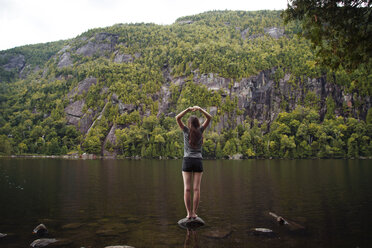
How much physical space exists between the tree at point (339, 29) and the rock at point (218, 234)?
855 centimetres

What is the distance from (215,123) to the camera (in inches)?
6137

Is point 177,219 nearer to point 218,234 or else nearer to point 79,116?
point 218,234

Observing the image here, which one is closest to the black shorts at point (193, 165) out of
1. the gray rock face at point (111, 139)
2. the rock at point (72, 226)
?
the rock at point (72, 226)

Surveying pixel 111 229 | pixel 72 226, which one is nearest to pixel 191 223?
pixel 111 229

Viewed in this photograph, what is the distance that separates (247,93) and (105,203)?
165m

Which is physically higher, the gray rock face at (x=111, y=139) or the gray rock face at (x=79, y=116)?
the gray rock face at (x=79, y=116)

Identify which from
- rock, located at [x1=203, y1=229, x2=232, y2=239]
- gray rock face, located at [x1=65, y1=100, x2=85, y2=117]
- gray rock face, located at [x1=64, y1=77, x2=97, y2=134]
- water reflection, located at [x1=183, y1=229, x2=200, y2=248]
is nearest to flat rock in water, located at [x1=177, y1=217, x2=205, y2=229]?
water reflection, located at [x1=183, y1=229, x2=200, y2=248]

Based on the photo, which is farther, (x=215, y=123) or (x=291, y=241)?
(x=215, y=123)

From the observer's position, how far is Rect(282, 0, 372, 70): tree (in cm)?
1057

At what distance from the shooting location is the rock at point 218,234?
29.5 feet

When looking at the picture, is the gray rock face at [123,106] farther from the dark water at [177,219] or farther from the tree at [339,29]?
the tree at [339,29]

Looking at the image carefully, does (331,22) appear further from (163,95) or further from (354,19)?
(163,95)

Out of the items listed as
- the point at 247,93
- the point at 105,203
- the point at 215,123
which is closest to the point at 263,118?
the point at 247,93

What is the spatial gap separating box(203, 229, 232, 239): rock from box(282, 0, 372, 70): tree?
8.55 meters
